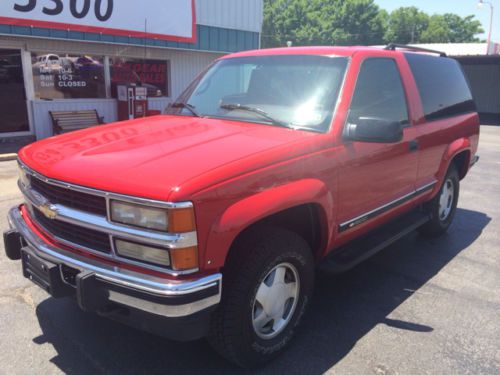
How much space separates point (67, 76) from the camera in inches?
426

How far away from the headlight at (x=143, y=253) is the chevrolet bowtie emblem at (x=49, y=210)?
1.69ft

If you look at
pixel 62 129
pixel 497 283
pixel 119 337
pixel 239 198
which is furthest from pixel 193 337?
pixel 62 129

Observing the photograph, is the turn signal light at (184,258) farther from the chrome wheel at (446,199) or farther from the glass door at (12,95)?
the glass door at (12,95)

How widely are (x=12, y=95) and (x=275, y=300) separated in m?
9.47

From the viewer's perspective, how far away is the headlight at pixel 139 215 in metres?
2.19

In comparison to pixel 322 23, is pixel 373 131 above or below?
below

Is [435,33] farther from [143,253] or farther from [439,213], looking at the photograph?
[143,253]

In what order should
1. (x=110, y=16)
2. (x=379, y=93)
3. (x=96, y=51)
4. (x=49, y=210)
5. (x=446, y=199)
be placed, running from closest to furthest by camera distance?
(x=49, y=210)
(x=379, y=93)
(x=446, y=199)
(x=110, y=16)
(x=96, y=51)

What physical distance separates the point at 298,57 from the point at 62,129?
8.28m

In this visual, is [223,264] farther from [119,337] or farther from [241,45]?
[241,45]

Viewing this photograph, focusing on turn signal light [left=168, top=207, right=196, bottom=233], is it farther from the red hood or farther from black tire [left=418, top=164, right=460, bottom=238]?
black tire [left=418, top=164, right=460, bottom=238]

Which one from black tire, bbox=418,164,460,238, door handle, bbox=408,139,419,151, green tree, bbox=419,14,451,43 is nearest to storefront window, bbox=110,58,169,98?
black tire, bbox=418,164,460,238

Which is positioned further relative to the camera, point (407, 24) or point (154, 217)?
point (407, 24)

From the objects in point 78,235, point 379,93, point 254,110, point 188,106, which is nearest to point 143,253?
point 78,235
